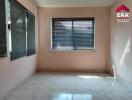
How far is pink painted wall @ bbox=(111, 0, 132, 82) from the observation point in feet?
13.1

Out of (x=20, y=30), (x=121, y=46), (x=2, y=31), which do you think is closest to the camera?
(x=2, y=31)

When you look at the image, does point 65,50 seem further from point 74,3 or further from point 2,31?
point 2,31

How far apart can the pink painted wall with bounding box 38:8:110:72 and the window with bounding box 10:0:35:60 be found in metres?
0.87

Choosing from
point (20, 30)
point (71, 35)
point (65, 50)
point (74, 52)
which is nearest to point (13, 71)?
point (20, 30)

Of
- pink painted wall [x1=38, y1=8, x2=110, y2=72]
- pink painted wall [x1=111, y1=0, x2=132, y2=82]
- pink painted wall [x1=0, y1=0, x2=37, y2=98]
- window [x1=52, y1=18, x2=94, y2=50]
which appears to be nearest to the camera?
pink painted wall [x1=0, y1=0, x2=37, y2=98]

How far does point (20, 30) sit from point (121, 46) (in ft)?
8.90

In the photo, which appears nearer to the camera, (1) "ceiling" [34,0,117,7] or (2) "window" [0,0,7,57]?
(2) "window" [0,0,7,57]

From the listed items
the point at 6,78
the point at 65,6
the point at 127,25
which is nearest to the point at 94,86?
the point at 127,25

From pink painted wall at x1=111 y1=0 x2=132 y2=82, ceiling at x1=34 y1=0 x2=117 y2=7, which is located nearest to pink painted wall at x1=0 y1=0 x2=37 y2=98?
ceiling at x1=34 y1=0 x2=117 y2=7

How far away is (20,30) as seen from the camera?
3.98 metres

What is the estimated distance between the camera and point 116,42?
5.04 meters

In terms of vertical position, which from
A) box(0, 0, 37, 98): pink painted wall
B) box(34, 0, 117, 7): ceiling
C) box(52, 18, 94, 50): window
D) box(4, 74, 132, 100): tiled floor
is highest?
box(34, 0, 117, 7): ceiling

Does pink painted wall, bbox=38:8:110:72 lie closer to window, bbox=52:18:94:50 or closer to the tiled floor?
window, bbox=52:18:94:50

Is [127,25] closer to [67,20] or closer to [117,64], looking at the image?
[117,64]
